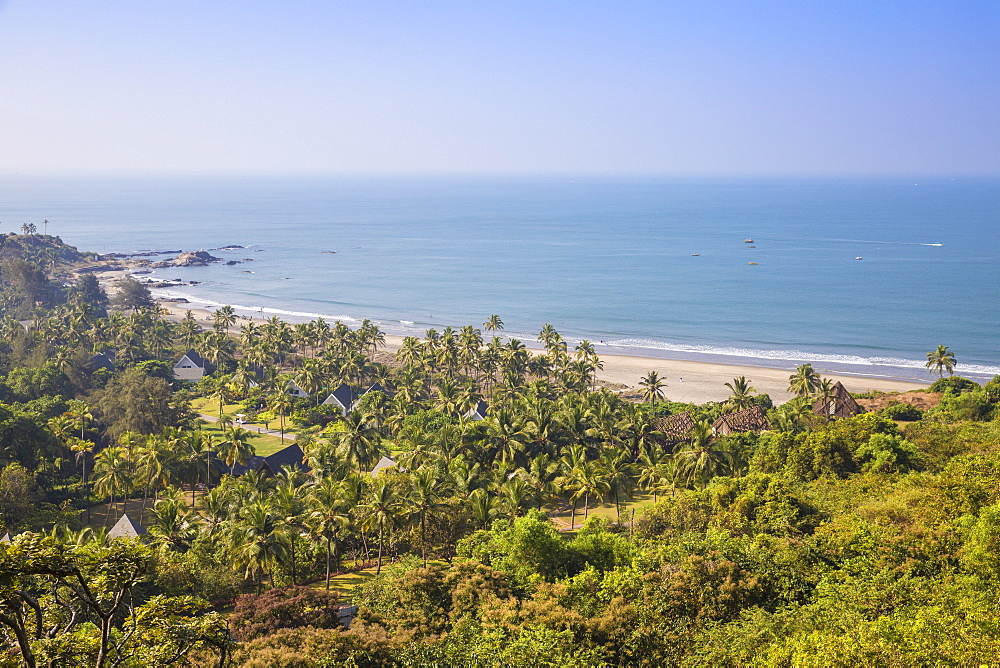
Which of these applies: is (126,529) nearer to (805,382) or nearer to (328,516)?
(328,516)

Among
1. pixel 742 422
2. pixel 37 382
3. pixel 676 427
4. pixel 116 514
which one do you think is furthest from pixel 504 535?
pixel 37 382

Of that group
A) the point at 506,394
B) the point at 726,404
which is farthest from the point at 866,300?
the point at 506,394

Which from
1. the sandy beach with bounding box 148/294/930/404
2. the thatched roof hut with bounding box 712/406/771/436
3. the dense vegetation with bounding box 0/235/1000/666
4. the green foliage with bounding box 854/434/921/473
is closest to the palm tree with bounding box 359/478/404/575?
the dense vegetation with bounding box 0/235/1000/666

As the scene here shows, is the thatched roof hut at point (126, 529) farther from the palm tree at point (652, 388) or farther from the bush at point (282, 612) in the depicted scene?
the palm tree at point (652, 388)

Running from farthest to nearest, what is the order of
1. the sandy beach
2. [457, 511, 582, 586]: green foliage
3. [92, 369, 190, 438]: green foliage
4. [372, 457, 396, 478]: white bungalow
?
the sandy beach, [92, 369, 190, 438]: green foliage, [372, 457, 396, 478]: white bungalow, [457, 511, 582, 586]: green foliage

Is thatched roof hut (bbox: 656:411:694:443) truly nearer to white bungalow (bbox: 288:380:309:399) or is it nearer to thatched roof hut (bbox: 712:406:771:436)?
thatched roof hut (bbox: 712:406:771:436)

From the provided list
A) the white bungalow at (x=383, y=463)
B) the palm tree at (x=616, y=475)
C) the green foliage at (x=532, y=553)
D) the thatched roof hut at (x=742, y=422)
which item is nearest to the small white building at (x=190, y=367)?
the white bungalow at (x=383, y=463)
